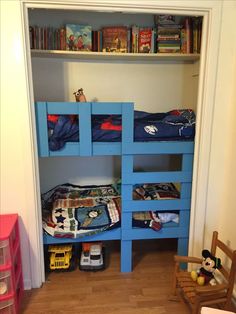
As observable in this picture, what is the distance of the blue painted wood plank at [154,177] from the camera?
2.00m

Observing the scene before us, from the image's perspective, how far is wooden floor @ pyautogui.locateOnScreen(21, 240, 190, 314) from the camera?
179cm

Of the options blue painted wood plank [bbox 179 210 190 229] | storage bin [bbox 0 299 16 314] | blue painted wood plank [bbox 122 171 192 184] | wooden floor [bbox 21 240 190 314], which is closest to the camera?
storage bin [bbox 0 299 16 314]

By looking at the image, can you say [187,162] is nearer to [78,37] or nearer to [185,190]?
[185,190]

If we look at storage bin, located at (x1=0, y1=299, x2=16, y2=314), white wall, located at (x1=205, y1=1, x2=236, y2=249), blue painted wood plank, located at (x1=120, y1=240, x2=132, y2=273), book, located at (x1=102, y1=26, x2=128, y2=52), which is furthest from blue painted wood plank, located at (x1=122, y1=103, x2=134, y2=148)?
storage bin, located at (x1=0, y1=299, x2=16, y2=314)

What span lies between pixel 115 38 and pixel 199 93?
→ 0.92m

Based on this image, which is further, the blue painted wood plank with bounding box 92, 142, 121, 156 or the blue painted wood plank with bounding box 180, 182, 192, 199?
the blue painted wood plank with bounding box 180, 182, 192, 199

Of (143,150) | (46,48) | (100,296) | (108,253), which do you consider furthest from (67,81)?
(100,296)

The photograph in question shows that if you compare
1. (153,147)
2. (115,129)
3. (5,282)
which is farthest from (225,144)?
(5,282)

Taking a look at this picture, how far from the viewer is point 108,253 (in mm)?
2434

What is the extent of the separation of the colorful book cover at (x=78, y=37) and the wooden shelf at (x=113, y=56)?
0.06 metres

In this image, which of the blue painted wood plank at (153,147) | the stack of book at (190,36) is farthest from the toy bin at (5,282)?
the stack of book at (190,36)

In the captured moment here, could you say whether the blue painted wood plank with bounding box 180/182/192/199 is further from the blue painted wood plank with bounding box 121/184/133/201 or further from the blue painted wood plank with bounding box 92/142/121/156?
the blue painted wood plank with bounding box 92/142/121/156

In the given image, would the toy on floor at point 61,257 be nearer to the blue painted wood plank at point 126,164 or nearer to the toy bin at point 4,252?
the toy bin at point 4,252

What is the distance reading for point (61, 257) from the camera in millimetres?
2160
